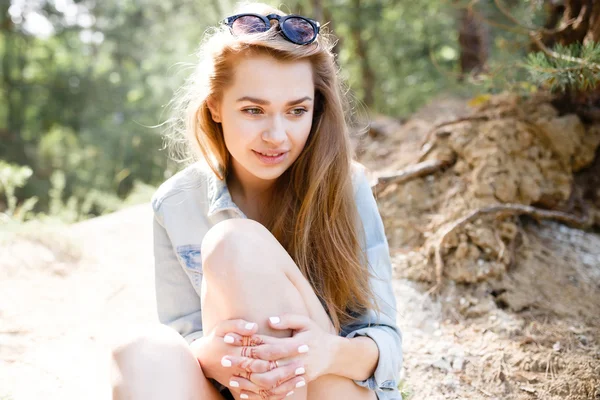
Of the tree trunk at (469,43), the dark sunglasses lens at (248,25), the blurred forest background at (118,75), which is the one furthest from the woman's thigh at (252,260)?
the blurred forest background at (118,75)

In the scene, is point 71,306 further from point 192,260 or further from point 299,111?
point 299,111

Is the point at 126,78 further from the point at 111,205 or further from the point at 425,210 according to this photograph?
the point at 425,210

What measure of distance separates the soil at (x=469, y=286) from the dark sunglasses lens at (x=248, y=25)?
139 cm

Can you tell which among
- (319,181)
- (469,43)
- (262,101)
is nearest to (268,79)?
(262,101)

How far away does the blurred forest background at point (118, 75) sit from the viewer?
309 inches

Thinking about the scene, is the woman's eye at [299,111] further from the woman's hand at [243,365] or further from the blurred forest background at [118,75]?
the blurred forest background at [118,75]

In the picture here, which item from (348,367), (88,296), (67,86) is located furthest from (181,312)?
(67,86)

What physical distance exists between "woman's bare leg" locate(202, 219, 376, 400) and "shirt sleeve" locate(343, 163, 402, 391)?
0.10m

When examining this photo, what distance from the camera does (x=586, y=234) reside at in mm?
2783

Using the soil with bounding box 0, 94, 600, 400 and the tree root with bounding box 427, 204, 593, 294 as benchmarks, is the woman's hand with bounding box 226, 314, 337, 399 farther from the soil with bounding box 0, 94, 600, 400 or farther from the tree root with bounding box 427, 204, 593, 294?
the tree root with bounding box 427, 204, 593, 294

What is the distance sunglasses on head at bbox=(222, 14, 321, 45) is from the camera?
1653 mm

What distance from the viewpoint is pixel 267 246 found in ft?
5.08

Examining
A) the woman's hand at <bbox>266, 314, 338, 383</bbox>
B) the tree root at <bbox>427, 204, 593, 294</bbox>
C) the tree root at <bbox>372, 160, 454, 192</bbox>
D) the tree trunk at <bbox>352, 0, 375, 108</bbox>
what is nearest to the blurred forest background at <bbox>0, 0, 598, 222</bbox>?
the tree trunk at <bbox>352, 0, 375, 108</bbox>

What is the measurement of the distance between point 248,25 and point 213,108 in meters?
0.31
